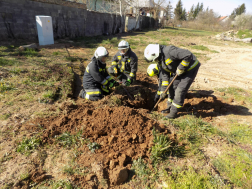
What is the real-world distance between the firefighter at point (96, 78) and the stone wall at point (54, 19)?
7.53 meters

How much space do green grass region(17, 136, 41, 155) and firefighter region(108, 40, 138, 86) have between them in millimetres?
2986

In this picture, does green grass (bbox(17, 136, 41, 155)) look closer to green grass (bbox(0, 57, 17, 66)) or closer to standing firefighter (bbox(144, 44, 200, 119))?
standing firefighter (bbox(144, 44, 200, 119))

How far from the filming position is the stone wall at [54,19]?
859 cm

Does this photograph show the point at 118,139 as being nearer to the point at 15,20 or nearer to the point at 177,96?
the point at 177,96

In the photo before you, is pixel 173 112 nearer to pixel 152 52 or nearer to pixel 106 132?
pixel 152 52

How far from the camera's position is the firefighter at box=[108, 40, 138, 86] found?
4888 mm

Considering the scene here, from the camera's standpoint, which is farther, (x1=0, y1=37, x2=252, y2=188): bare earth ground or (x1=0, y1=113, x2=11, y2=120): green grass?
(x1=0, y1=113, x2=11, y2=120): green grass

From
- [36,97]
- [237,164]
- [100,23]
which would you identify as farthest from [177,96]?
[100,23]

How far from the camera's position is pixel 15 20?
883cm

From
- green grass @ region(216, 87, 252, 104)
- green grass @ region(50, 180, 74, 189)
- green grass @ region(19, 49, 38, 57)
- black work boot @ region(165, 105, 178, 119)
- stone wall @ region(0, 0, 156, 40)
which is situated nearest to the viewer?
green grass @ region(50, 180, 74, 189)

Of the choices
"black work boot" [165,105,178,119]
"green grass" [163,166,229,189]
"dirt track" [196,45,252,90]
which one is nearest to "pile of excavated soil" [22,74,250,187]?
"green grass" [163,166,229,189]

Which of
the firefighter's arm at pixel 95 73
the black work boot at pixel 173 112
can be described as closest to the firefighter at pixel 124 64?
the firefighter's arm at pixel 95 73

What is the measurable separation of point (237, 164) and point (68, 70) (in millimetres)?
5564

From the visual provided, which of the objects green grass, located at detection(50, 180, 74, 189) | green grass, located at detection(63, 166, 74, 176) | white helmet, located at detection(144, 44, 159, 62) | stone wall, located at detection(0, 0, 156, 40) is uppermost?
stone wall, located at detection(0, 0, 156, 40)
